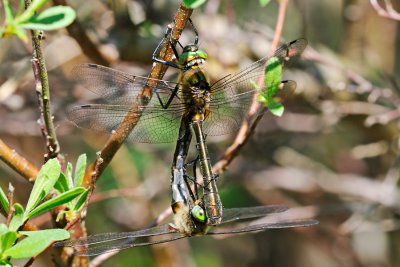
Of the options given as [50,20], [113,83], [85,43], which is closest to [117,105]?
[113,83]

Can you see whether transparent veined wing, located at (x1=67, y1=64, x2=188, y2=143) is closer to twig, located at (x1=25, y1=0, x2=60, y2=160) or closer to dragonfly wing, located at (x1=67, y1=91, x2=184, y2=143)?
dragonfly wing, located at (x1=67, y1=91, x2=184, y2=143)

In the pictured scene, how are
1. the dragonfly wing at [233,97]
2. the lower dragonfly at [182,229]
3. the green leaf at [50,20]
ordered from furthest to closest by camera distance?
the dragonfly wing at [233,97] → the lower dragonfly at [182,229] → the green leaf at [50,20]

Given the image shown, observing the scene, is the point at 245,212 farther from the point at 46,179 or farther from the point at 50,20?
the point at 50,20

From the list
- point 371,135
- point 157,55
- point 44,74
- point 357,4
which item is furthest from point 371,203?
point 44,74

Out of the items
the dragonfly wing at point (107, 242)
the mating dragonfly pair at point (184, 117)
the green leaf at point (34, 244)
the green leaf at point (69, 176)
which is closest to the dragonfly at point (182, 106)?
the mating dragonfly pair at point (184, 117)

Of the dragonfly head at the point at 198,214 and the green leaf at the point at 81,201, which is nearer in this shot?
the green leaf at the point at 81,201

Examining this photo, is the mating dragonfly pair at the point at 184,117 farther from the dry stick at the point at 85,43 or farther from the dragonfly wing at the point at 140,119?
the dry stick at the point at 85,43

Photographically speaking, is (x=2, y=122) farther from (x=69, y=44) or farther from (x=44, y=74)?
(x=44, y=74)
